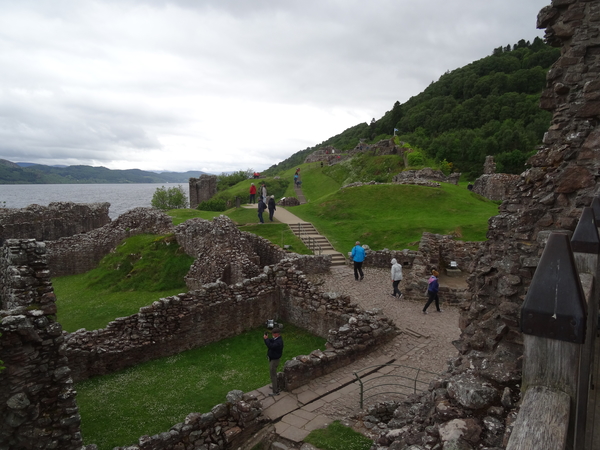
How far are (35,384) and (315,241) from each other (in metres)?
18.7

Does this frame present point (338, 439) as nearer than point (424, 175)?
Yes

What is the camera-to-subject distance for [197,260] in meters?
19.7

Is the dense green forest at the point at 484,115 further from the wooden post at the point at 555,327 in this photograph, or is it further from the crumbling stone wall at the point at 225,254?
the wooden post at the point at 555,327

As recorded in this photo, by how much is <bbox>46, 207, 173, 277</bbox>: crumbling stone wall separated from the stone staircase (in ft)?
29.4

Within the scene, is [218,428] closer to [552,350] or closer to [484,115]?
[552,350]

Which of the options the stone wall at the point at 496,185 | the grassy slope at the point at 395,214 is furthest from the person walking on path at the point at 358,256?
the stone wall at the point at 496,185

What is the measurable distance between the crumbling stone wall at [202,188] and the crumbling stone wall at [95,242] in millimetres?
31585

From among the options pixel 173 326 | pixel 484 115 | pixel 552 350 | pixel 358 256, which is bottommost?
pixel 173 326

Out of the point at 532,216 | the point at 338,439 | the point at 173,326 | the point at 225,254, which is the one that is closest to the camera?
the point at 532,216

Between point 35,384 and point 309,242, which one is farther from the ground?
point 309,242

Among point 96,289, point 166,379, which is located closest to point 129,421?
point 166,379

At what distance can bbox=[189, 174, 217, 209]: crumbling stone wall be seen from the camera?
194 feet

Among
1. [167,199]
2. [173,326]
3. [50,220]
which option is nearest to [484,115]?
[167,199]

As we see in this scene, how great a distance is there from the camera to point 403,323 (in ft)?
46.9
